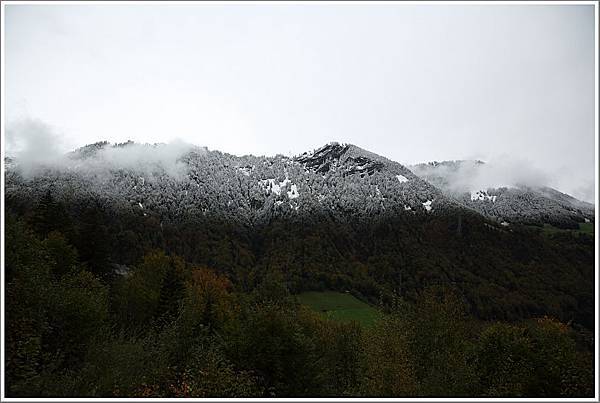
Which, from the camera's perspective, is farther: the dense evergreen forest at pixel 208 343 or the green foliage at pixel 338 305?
the green foliage at pixel 338 305

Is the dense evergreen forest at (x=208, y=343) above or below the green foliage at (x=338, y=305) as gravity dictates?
above

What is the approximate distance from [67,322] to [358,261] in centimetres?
17899

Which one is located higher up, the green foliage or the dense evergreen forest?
the dense evergreen forest

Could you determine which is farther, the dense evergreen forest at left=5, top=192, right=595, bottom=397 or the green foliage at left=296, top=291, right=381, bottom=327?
the green foliage at left=296, top=291, right=381, bottom=327

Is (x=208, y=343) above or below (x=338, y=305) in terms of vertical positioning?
above

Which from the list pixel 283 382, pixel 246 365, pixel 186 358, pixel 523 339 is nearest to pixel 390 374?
pixel 283 382

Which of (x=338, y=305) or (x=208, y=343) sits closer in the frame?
(x=208, y=343)

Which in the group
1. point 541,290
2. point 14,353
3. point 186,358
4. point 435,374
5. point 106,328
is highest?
point 14,353

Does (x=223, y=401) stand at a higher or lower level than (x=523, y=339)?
higher

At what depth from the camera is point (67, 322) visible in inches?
743

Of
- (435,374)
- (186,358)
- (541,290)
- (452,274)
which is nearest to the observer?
(435,374)

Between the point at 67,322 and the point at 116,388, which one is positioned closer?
the point at 116,388

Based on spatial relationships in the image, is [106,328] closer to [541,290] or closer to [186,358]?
[186,358]

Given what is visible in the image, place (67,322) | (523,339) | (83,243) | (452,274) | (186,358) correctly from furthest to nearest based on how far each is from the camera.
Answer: (452,274)
(83,243)
(523,339)
(186,358)
(67,322)
